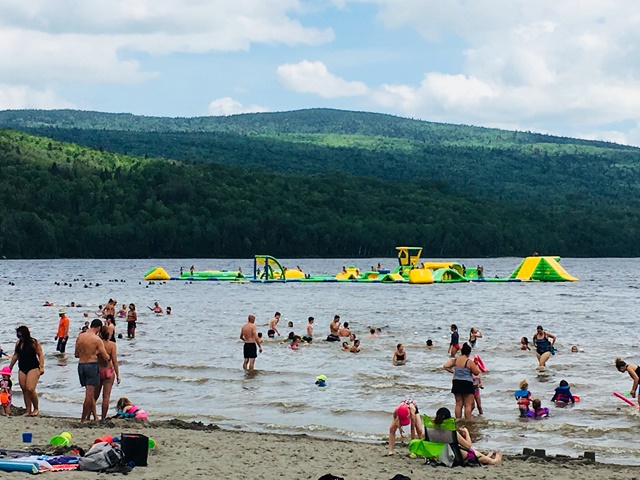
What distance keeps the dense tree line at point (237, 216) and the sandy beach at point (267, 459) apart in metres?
128

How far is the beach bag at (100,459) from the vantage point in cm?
1286

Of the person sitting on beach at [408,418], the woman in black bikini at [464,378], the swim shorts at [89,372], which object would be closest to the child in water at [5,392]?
the swim shorts at [89,372]

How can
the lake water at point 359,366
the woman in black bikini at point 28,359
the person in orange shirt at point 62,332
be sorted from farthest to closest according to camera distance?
the person in orange shirt at point 62,332
the lake water at point 359,366
the woman in black bikini at point 28,359

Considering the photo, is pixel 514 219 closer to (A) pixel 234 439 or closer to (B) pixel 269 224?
(B) pixel 269 224

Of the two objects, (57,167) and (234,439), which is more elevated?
(57,167)

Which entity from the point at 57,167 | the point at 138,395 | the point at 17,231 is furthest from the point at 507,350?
the point at 57,167

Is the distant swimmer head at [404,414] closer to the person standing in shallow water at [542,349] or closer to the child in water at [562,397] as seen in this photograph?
the child in water at [562,397]

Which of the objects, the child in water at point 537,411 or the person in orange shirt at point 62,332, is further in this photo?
the person in orange shirt at point 62,332

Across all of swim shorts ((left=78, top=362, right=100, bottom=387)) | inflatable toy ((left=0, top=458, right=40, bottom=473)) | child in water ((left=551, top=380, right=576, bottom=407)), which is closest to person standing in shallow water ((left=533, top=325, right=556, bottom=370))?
child in water ((left=551, top=380, right=576, bottom=407))

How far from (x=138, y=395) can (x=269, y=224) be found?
129 m

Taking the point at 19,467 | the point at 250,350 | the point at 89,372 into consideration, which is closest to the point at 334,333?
the point at 250,350

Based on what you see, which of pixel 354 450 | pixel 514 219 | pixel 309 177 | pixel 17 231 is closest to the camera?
pixel 354 450

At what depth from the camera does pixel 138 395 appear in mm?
22609

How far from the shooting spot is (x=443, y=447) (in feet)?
46.7
